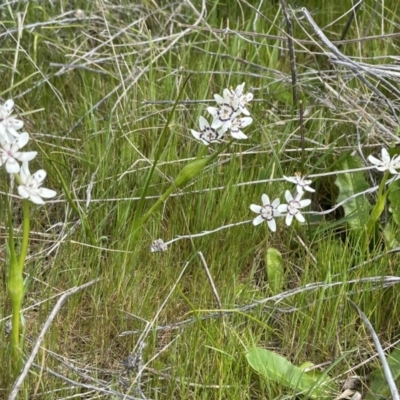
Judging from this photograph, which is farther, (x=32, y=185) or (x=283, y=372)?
(x=283, y=372)

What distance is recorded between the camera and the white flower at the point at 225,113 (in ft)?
3.88

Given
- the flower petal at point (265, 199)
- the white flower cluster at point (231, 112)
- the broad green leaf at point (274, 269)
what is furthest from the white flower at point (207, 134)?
the broad green leaf at point (274, 269)

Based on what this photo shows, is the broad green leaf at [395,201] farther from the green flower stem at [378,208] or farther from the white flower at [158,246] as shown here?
the white flower at [158,246]

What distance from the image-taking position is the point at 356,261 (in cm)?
133

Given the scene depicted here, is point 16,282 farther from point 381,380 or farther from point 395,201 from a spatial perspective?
point 395,201

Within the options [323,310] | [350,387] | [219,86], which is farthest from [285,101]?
[350,387]

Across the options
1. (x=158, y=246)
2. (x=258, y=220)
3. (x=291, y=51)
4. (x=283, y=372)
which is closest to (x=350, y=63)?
(x=291, y=51)

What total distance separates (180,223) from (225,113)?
1.11ft

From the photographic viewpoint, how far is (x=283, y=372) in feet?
3.75

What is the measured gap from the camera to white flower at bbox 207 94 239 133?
1.18 meters

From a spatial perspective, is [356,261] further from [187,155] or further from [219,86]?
[219,86]

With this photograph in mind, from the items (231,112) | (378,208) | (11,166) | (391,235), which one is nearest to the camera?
(11,166)

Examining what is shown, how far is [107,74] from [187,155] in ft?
1.40

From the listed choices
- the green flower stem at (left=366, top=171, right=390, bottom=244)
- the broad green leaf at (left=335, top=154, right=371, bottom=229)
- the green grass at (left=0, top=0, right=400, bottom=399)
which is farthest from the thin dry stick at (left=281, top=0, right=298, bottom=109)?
the green flower stem at (left=366, top=171, right=390, bottom=244)
